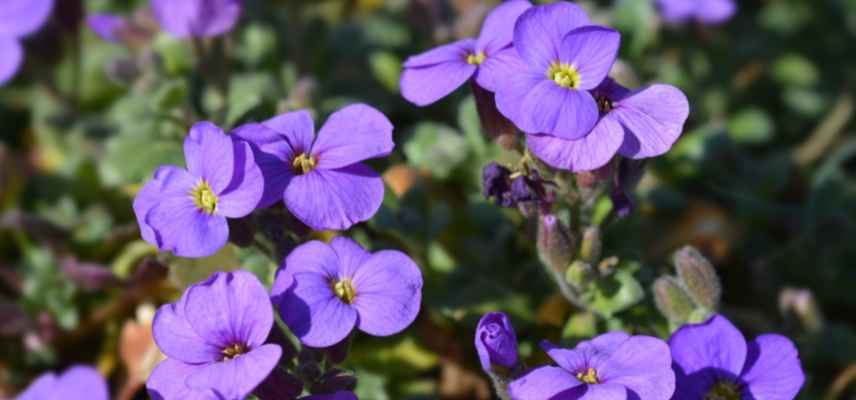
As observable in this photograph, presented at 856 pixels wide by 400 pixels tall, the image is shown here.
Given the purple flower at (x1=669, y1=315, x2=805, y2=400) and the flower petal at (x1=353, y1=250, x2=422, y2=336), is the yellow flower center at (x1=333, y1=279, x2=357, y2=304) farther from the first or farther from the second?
the purple flower at (x1=669, y1=315, x2=805, y2=400)

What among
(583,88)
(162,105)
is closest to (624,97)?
(583,88)

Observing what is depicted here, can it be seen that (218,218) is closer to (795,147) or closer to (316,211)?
(316,211)

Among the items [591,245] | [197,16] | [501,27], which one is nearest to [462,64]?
[501,27]

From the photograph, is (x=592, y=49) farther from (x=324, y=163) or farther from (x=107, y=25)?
(x=107, y=25)

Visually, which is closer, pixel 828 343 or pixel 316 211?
pixel 316 211

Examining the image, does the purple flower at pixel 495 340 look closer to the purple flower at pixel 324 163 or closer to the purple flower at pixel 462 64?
the purple flower at pixel 324 163

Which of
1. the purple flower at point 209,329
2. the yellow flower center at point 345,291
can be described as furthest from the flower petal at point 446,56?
the purple flower at point 209,329
